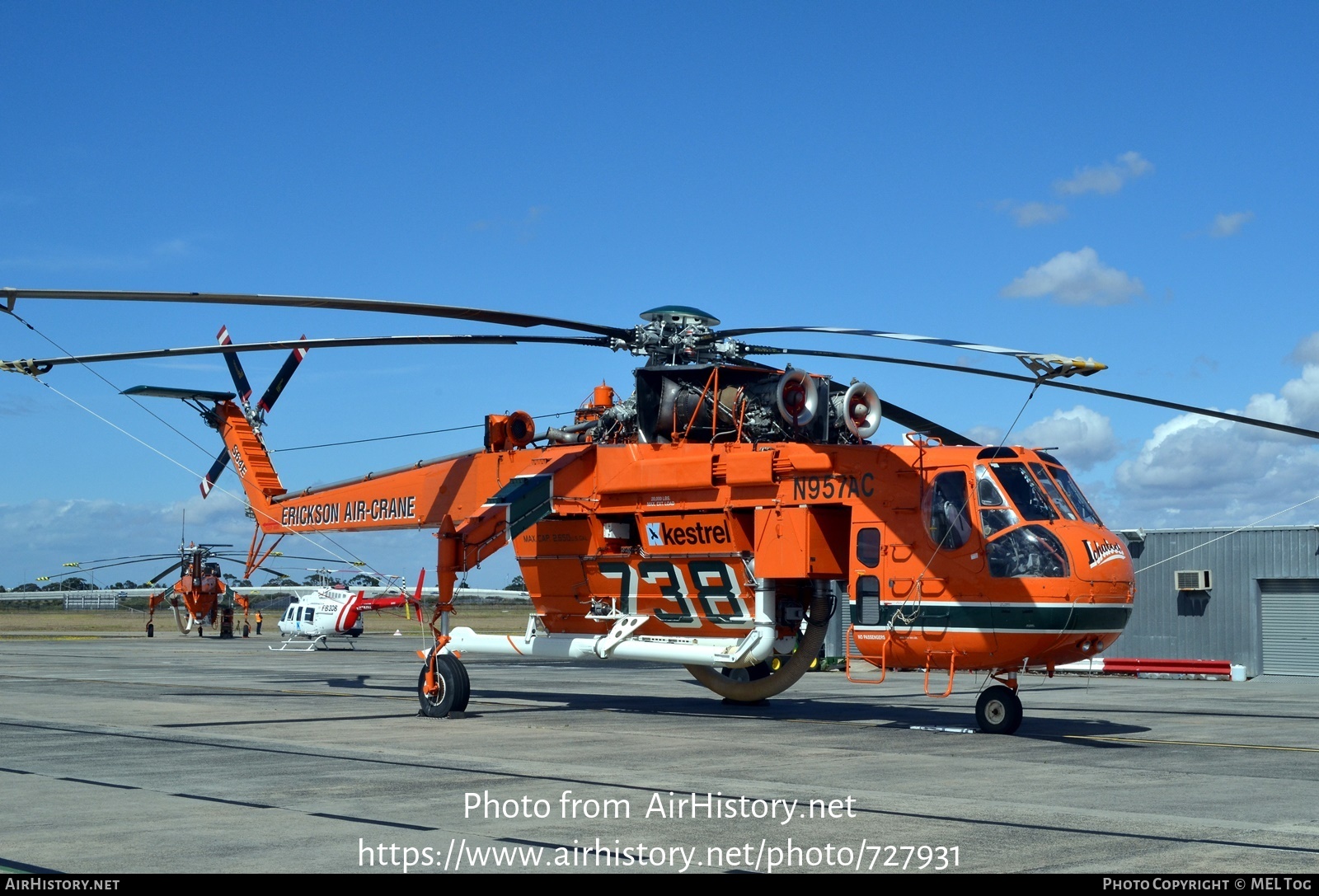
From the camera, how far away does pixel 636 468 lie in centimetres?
1792

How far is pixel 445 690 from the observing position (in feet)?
59.5

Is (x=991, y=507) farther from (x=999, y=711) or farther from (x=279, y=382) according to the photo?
(x=279, y=382)

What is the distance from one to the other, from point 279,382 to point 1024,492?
17395 millimetres

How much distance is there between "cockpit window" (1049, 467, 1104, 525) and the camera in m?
15.6

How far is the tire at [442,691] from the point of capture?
59.4ft

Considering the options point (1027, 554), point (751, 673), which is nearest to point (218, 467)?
point (751, 673)

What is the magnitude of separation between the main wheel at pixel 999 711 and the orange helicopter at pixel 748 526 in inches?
0.9

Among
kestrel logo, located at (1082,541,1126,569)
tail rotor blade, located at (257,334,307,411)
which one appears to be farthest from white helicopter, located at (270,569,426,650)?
kestrel logo, located at (1082,541,1126,569)

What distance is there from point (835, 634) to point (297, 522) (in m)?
19.1

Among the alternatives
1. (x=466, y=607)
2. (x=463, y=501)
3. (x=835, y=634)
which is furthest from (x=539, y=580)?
(x=466, y=607)

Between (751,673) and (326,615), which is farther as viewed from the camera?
(326,615)

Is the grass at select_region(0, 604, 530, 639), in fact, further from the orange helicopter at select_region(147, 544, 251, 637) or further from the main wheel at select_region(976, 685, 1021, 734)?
the main wheel at select_region(976, 685, 1021, 734)

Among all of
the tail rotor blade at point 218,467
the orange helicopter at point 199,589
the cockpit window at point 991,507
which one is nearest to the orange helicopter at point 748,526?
the cockpit window at point 991,507

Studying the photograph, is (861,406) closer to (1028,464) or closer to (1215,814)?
(1028,464)
